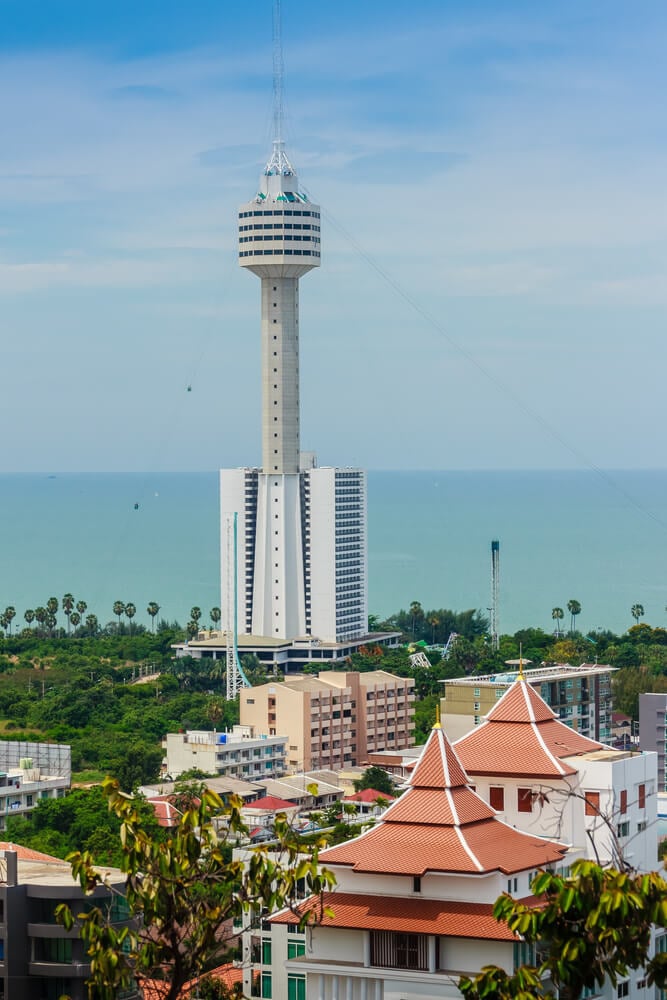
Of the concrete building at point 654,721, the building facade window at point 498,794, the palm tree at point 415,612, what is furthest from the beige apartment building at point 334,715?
the palm tree at point 415,612

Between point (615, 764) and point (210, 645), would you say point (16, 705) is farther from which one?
point (615, 764)

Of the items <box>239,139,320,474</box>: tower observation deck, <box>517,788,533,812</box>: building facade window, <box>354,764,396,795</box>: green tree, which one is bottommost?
<box>354,764,396,795</box>: green tree

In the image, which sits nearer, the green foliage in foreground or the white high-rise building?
the green foliage in foreground

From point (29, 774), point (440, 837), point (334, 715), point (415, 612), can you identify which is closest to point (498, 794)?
point (440, 837)

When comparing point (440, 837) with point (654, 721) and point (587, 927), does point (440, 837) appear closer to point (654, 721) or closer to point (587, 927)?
point (587, 927)

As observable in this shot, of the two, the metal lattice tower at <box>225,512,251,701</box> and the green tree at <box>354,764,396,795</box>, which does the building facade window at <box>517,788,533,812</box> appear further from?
the metal lattice tower at <box>225,512,251,701</box>

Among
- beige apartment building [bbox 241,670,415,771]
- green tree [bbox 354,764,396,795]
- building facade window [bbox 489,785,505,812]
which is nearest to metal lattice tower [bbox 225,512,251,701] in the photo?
beige apartment building [bbox 241,670,415,771]

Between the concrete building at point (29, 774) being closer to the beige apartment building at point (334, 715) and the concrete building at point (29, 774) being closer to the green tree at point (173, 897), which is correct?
the beige apartment building at point (334, 715)
